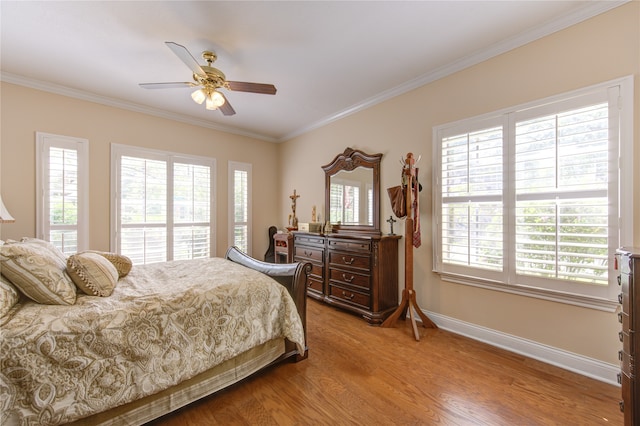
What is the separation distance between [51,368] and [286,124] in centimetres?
407

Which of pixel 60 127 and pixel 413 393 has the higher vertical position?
pixel 60 127

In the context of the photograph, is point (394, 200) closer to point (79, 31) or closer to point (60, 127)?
point (79, 31)

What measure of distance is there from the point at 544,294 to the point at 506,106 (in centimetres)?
171

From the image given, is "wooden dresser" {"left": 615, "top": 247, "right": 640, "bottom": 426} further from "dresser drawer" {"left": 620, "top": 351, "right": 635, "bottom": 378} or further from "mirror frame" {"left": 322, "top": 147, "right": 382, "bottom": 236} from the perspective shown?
Result: "mirror frame" {"left": 322, "top": 147, "right": 382, "bottom": 236}

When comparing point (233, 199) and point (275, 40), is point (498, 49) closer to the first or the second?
point (275, 40)

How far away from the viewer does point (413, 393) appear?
1787 mm

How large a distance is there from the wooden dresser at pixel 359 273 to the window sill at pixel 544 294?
26.3 inches

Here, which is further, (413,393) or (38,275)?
(413,393)

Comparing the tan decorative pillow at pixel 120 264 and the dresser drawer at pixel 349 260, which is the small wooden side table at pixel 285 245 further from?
the tan decorative pillow at pixel 120 264

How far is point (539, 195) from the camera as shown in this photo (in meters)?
2.17

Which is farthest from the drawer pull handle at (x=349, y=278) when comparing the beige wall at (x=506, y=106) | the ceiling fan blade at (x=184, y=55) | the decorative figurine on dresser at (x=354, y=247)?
the ceiling fan blade at (x=184, y=55)

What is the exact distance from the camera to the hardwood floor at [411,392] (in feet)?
5.15

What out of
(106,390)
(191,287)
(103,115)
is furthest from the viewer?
(103,115)

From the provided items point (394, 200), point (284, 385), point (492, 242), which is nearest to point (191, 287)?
point (284, 385)
